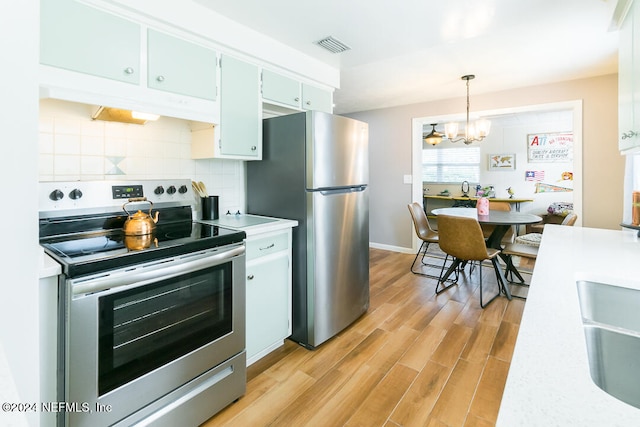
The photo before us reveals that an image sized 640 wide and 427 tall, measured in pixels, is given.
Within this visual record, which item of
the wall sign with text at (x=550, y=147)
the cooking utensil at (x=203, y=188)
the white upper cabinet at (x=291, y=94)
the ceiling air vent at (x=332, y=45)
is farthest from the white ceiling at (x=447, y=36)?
the wall sign with text at (x=550, y=147)

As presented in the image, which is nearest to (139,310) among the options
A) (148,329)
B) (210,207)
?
(148,329)

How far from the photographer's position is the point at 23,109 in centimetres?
97

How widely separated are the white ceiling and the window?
3.51 meters

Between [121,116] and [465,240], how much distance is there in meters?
2.91

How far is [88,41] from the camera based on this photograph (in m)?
1.49

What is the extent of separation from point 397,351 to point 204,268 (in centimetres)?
145

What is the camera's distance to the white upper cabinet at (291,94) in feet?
7.86

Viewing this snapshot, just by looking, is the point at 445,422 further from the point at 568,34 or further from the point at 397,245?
the point at 397,245

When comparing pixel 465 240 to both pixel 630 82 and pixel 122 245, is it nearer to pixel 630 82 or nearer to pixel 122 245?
pixel 630 82

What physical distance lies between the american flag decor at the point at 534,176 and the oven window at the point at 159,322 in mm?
6769

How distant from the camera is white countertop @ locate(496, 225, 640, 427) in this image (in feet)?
1.52

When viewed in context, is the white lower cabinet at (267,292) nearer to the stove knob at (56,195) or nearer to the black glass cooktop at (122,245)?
the black glass cooktop at (122,245)

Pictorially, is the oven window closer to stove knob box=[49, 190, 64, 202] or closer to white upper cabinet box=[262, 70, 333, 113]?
stove knob box=[49, 190, 64, 202]

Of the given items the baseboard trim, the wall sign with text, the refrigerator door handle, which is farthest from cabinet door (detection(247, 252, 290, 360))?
the wall sign with text
